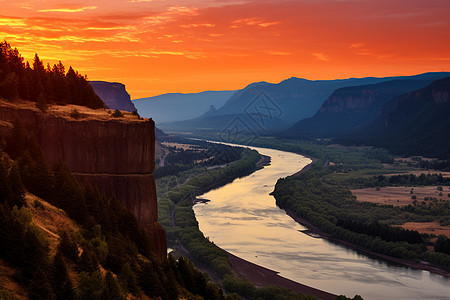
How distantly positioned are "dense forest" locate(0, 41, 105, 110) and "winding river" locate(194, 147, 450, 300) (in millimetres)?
44117

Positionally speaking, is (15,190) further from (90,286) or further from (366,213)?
(366,213)

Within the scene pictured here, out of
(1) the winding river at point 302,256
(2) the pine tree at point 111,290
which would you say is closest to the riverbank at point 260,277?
(1) the winding river at point 302,256

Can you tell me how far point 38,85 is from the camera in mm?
38500

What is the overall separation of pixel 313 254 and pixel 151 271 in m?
66.1

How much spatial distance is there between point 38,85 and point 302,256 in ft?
197

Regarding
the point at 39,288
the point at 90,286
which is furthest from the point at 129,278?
the point at 39,288

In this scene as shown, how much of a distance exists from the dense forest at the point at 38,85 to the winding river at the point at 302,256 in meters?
44.1

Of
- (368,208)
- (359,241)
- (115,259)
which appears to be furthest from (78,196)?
(368,208)

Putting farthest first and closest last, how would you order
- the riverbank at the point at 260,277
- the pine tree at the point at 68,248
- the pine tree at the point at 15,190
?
the riverbank at the point at 260,277 → the pine tree at the point at 15,190 → the pine tree at the point at 68,248

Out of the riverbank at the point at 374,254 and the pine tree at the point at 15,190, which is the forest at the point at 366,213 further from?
the pine tree at the point at 15,190

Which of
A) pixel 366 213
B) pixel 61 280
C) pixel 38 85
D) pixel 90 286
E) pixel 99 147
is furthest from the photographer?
pixel 366 213

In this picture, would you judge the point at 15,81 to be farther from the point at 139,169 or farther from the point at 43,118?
the point at 139,169

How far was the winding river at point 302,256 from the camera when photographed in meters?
75.4

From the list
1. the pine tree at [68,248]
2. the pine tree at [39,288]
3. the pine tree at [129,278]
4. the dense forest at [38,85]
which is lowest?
the pine tree at [129,278]
